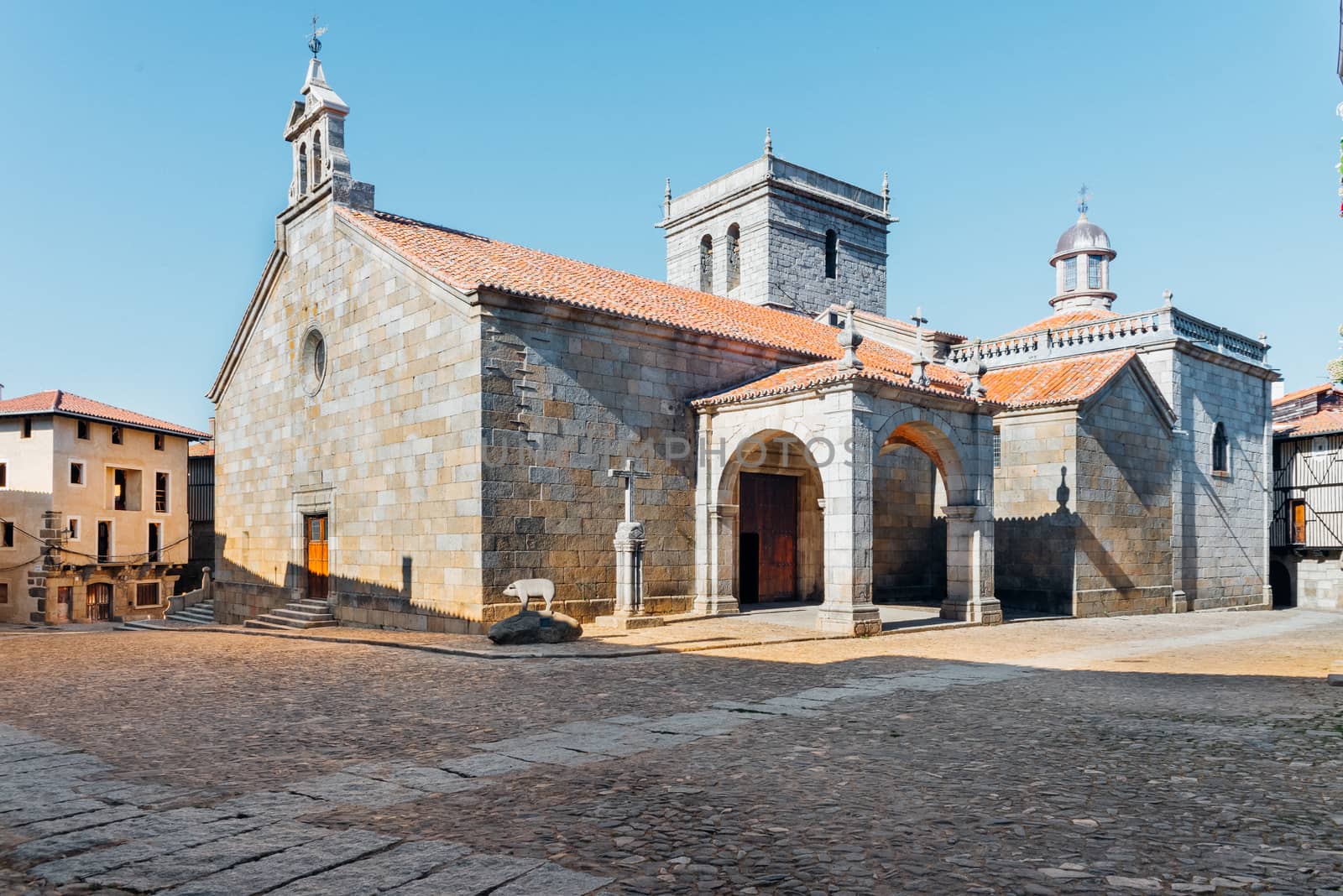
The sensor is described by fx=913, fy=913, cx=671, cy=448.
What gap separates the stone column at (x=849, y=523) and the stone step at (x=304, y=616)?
10.1 m

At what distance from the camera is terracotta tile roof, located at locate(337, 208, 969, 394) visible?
16.5m

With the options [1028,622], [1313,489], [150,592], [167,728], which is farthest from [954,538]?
[150,592]

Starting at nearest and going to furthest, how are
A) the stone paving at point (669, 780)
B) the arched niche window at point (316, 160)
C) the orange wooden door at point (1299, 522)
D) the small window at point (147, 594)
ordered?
the stone paving at point (669, 780)
the arched niche window at point (316, 160)
the orange wooden door at point (1299, 522)
the small window at point (147, 594)

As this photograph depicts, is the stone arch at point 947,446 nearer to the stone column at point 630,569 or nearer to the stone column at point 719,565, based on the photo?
the stone column at point 719,565

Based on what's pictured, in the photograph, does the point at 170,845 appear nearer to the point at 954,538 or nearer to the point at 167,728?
the point at 167,728

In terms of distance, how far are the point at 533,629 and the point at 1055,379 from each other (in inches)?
569

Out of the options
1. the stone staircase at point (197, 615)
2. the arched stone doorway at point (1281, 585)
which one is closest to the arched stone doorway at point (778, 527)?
the stone staircase at point (197, 615)

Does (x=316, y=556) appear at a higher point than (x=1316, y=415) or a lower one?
lower

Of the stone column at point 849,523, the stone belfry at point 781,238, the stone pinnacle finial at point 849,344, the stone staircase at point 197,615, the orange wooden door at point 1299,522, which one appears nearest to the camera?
the stone column at point 849,523

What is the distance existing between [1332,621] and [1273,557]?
27.4 ft

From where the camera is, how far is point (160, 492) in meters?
38.6

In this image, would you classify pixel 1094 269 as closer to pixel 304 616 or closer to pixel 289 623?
pixel 304 616

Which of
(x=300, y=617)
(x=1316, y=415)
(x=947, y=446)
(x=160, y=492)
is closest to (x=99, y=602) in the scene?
(x=160, y=492)

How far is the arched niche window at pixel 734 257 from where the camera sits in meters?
32.2
